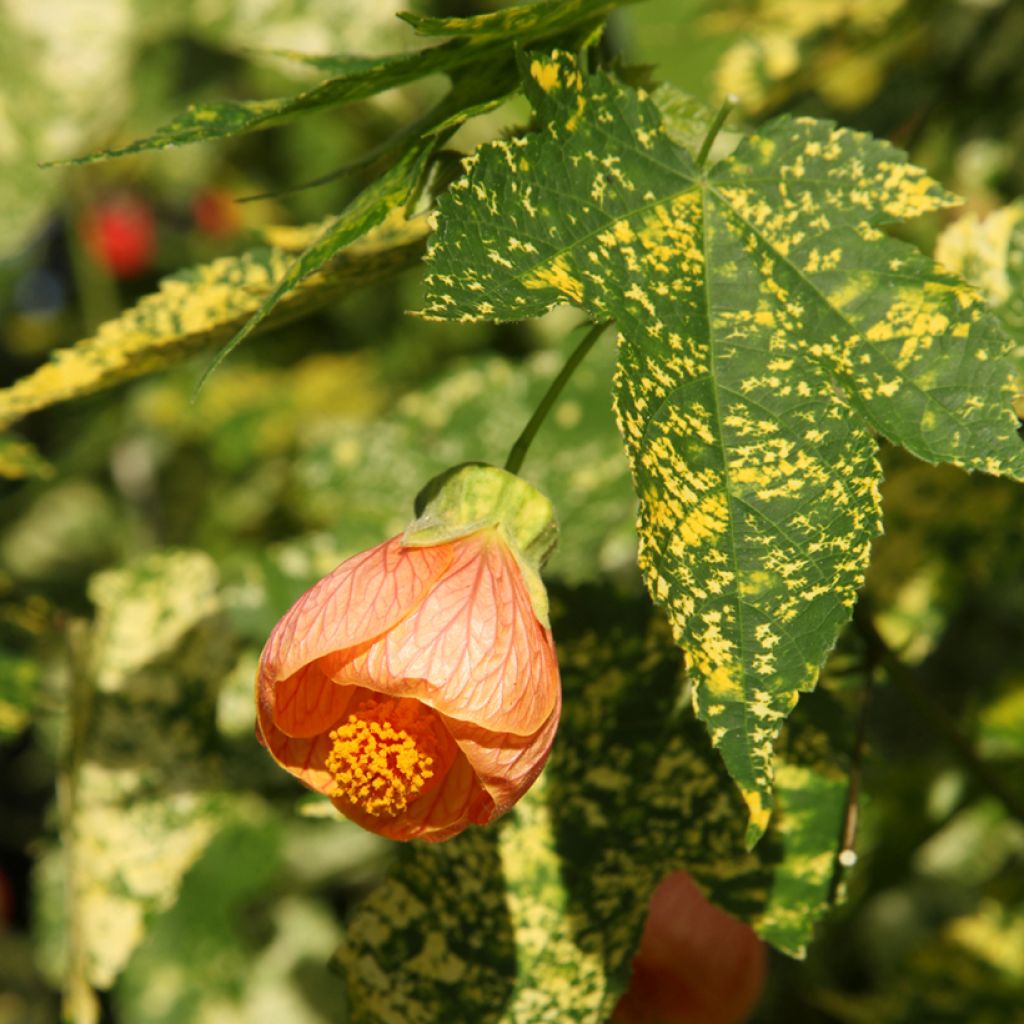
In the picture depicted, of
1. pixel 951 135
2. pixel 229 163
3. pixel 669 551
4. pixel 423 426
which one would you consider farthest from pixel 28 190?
pixel 669 551

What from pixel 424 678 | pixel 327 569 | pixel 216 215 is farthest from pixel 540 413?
pixel 216 215

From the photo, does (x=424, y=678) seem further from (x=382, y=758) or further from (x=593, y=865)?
(x=593, y=865)

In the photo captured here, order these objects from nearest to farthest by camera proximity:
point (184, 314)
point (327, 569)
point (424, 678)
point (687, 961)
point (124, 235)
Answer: point (424, 678), point (184, 314), point (687, 961), point (327, 569), point (124, 235)

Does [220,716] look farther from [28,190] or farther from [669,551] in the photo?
[28,190]

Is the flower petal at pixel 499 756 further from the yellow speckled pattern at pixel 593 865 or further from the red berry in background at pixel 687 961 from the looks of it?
the red berry in background at pixel 687 961

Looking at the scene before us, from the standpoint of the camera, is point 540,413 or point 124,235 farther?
point 124,235

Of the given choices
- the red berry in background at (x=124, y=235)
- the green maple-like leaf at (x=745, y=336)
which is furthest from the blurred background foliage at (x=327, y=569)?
the red berry in background at (x=124, y=235)
